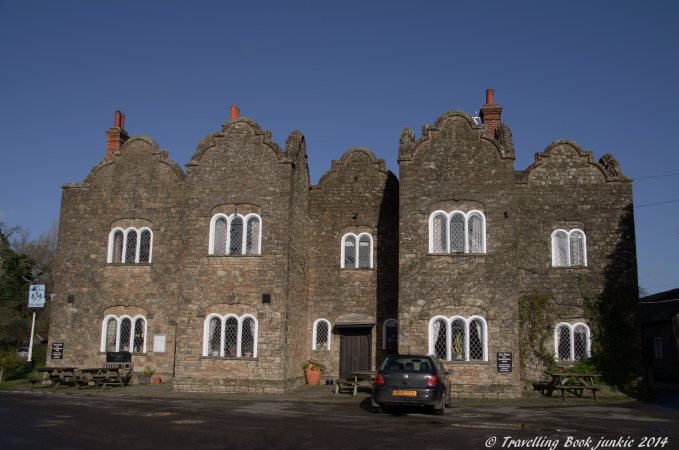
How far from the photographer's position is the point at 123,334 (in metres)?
20.9

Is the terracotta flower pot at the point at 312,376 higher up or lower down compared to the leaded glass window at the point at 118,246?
lower down

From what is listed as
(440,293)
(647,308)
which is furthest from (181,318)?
(647,308)

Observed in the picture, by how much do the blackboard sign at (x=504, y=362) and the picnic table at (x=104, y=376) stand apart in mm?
12633

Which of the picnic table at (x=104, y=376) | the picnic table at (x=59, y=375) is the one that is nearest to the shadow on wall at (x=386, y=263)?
Result: the picnic table at (x=104, y=376)

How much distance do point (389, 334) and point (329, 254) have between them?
12.3 feet

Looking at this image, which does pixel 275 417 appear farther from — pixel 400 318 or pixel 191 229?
pixel 191 229

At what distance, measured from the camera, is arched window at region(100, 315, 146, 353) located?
2073 centimetres

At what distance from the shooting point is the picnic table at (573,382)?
16920mm

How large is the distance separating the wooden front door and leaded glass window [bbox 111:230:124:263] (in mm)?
9058

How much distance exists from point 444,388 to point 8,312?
34.5m

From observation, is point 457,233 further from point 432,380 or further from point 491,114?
point 432,380

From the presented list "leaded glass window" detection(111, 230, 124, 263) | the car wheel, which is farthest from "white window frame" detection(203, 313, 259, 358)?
the car wheel

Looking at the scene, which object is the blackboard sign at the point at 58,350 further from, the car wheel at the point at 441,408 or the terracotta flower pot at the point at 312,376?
the car wheel at the point at 441,408

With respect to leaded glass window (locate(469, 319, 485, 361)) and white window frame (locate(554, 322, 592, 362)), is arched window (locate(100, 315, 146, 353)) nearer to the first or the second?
leaded glass window (locate(469, 319, 485, 361))
